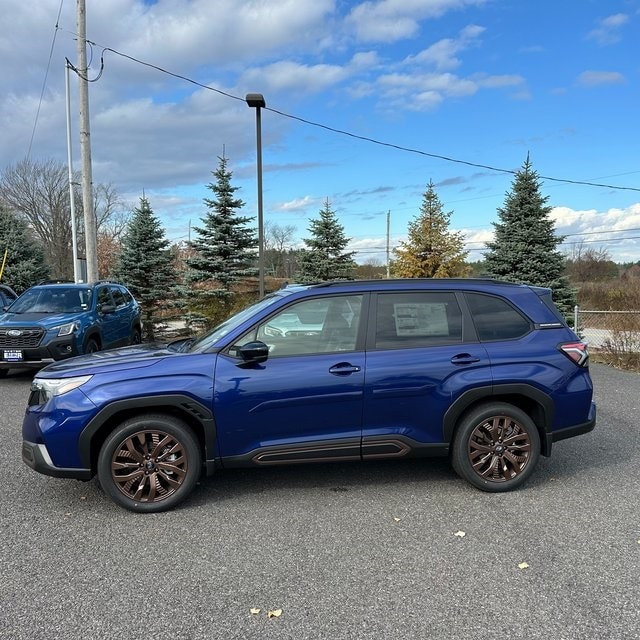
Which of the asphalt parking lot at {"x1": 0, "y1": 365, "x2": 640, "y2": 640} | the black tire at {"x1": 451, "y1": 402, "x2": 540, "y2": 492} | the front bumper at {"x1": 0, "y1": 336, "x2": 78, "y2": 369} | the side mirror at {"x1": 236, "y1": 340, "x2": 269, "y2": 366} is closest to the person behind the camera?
the asphalt parking lot at {"x1": 0, "y1": 365, "x2": 640, "y2": 640}

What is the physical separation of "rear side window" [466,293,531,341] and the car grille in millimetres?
7368

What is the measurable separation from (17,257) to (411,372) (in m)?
22.8

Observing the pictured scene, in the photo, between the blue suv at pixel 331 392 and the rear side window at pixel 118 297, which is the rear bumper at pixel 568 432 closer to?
the blue suv at pixel 331 392

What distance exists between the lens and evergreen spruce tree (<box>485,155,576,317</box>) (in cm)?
1689

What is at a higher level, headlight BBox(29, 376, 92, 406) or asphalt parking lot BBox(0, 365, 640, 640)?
headlight BBox(29, 376, 92, 406)

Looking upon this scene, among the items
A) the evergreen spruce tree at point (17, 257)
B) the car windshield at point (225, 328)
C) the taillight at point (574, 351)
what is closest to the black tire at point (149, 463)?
the car windshield at point (225, 328)

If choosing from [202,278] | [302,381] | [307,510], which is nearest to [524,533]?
[307,510]

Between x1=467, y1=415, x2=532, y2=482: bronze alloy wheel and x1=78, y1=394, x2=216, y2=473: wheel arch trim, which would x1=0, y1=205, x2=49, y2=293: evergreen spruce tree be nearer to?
x1=78, y1=394, x2=216, y2=473: wheel arch trim

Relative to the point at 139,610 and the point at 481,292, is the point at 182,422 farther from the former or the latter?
the point at 481,292

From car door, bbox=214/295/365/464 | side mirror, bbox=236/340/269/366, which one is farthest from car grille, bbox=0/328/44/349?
side mirror, bbox=236/340/269/366

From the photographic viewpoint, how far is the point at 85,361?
4.27 m

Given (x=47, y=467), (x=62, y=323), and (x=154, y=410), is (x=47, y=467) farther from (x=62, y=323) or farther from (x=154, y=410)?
(x=62, y=323)

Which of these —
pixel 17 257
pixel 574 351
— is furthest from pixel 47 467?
pixel 17 257

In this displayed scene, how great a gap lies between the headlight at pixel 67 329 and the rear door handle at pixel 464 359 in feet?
23.5
